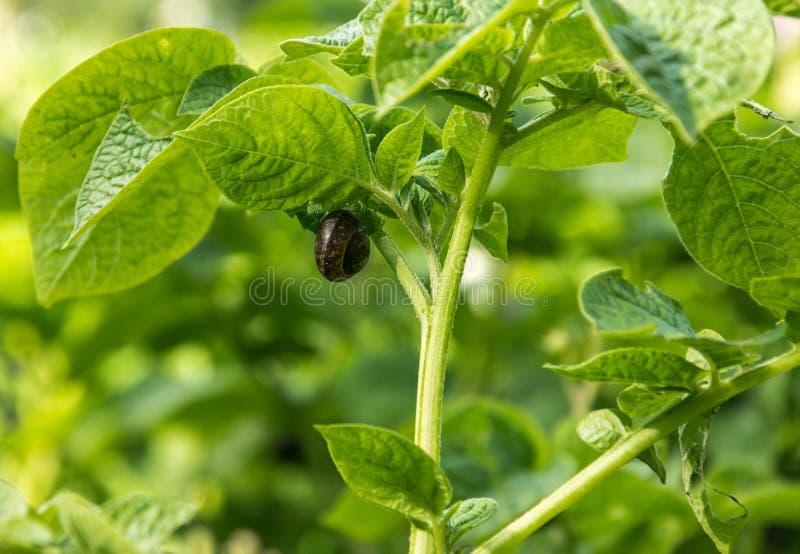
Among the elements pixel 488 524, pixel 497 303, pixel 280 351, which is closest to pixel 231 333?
pixel 280 351

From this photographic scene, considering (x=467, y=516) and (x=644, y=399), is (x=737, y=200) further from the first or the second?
(x=467, y=516)

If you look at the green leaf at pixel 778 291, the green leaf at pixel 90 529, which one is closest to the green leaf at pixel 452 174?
the green leaf at pixel 778 291

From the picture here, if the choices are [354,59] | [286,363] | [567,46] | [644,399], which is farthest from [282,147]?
[286,363]

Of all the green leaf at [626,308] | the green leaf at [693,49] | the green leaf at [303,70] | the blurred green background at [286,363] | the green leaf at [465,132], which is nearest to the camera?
the green leaf at [693,49]

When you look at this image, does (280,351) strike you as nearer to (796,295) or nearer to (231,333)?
(231,333)

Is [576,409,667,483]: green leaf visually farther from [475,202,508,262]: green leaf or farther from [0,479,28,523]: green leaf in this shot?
[0,479,28,523]: green leaf

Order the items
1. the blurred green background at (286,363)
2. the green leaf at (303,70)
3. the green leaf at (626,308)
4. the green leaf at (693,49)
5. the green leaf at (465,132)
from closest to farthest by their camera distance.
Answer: the green leaf at (693,49) → the green leaf at (626,308) → the green leaf at (465,132) → the green leaf at (303,70) → the blurred green background at (286,363)

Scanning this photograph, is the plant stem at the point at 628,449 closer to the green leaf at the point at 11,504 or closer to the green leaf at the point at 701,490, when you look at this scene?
the green leaf at the point at 701,490

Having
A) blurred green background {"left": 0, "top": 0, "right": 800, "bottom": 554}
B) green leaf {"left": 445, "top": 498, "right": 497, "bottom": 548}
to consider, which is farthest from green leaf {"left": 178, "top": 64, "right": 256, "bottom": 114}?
blurred green background {"left": 0, "top": 0, "right": 800, "bottom": 554}
